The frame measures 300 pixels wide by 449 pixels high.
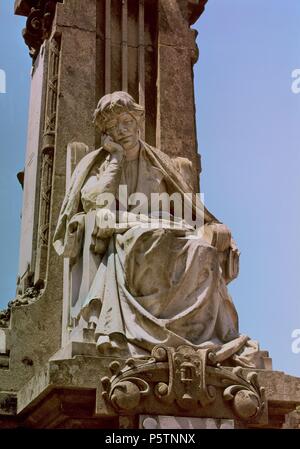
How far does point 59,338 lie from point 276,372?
2.18 meters

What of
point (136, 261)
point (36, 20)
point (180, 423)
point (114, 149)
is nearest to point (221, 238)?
point (136, 261)

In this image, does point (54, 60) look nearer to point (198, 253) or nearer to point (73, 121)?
point (73, 121)

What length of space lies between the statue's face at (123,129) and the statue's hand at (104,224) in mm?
842

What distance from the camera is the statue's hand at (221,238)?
820 centimetres

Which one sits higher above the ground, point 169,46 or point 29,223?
point 169,46

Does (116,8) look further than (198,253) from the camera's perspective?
Yes

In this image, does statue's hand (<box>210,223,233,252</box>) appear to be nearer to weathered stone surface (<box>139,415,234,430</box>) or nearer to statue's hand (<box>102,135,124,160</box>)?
statue's hand (<box>102,135,124,160</box>)

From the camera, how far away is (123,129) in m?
8.42

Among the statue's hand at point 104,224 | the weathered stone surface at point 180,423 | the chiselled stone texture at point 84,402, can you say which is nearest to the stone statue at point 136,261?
the statue's hand at point 104,224

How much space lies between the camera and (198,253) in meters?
7.75

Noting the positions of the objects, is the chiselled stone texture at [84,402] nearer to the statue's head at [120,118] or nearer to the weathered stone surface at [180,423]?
the weathered stone surface at [180,423]

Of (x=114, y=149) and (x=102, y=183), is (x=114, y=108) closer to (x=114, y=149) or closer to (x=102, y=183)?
(x=114, y=149)

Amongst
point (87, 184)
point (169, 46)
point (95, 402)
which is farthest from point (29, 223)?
point (95, 402)
